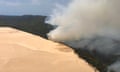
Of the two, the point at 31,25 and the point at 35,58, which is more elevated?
the point at 31,25

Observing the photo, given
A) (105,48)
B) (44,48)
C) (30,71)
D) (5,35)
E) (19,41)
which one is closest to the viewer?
(30,71)

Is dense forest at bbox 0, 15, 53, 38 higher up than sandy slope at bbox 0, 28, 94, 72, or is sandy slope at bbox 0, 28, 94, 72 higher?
dense forest at bbox 0, 15, 53, 38

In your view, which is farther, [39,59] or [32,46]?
[32,46]

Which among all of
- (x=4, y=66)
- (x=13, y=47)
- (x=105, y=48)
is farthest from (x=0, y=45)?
(x=105, y=48)

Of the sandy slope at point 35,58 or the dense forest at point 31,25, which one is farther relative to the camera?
the dense forest at point 31,25

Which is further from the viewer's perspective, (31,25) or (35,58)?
(31,25)

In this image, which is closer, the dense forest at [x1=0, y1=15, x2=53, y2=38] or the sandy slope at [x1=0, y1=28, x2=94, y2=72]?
the sandy slope at [x1=0, y1=28, x2=94, y2=72]

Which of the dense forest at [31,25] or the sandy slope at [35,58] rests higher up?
the dense forest at [31,25]

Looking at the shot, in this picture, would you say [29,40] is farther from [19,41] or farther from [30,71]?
[30,71]
